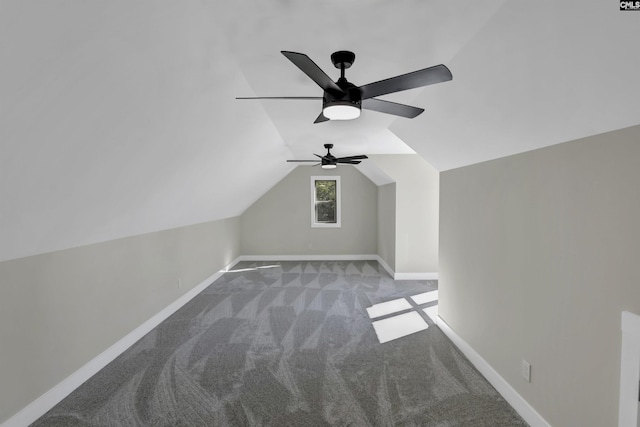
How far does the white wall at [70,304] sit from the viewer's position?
227 centimetres

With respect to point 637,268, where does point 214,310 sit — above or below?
below

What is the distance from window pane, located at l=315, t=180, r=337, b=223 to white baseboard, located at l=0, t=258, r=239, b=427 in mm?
4652

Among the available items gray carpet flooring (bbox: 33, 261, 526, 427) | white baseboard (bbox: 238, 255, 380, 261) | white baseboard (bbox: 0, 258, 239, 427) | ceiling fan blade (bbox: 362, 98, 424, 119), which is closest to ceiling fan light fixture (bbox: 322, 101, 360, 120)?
ceiling fan blade (bbox: 362, 98, 424, 119)

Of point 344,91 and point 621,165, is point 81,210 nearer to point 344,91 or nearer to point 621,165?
point 344,91

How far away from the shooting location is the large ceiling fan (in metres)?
1.53

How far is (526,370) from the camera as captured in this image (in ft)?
7.68

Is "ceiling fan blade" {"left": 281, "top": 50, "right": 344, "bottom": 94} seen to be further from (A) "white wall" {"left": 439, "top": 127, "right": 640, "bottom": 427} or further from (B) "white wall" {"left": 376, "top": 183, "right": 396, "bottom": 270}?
(B) "white wall" {"left": 376, "top": 183, "right": 396, "bottom": 270}

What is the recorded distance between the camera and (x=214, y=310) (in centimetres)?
471

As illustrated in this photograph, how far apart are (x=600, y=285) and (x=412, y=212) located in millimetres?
4514

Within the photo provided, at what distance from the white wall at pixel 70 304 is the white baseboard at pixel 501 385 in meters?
3.54

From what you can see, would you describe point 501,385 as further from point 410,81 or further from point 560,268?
point 410,81

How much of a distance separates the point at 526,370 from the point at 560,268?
0.85 m

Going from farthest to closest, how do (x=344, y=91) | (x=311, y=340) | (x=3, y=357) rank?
1. (x=311, y=340)
2. (x=3, y=357)
3. (x=344, y=91)

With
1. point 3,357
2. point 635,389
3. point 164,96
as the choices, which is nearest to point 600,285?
point 635,389
